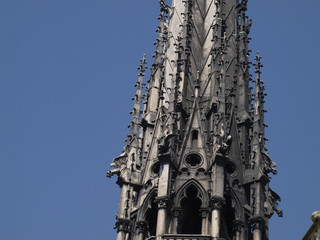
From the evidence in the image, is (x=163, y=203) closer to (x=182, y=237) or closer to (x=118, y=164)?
(x=182, y=237)

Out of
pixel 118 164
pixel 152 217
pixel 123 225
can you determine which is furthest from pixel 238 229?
pixel 118 164

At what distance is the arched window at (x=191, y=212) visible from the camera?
4173 centimetres

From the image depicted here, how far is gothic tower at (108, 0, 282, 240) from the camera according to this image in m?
41.2

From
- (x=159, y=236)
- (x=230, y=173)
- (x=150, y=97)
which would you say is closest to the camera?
(x=159, y=236)

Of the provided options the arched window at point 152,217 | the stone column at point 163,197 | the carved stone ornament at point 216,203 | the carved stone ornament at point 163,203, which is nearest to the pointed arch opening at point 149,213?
the arched window at point 152,217

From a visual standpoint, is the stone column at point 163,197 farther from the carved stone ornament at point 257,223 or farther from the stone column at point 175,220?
the carved stone ornament at point 257,223

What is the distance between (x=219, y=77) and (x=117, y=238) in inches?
325

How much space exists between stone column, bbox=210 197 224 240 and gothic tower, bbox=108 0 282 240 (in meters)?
0.04

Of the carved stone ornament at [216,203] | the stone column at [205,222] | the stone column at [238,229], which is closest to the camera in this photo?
the stone column at [205,222]

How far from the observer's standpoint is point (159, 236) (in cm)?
3978

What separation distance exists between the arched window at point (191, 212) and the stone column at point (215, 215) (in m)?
1.16

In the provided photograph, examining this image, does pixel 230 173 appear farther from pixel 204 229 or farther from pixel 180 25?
pixel 180 25

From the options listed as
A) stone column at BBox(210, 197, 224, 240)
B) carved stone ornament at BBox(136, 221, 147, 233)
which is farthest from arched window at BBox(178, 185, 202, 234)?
carved stone ornament at BBox(136, 221, 147, 233)

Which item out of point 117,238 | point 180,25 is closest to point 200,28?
point 180,25
